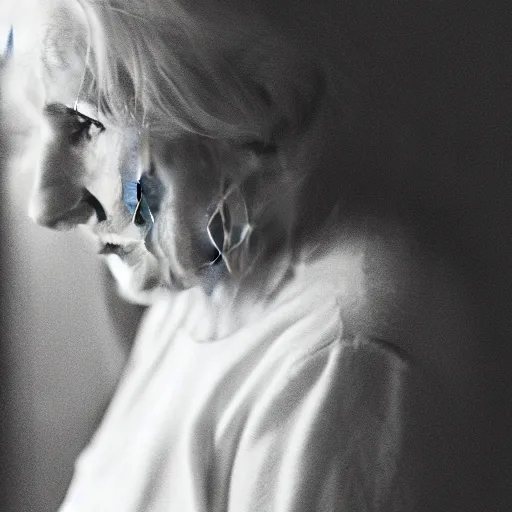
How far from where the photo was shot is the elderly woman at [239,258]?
29.2 inches

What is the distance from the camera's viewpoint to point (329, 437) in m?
0.76

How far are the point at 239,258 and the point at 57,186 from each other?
0.62 ft

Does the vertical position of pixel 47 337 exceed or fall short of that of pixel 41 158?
it falls short

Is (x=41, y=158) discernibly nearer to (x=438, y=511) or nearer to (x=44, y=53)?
(x=44, y=53)

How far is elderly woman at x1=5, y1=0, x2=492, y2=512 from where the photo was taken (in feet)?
2.43

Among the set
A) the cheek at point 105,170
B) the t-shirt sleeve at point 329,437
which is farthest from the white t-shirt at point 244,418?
the cheek at point 105,170

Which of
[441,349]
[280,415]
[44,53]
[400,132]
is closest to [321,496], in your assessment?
[280,415]

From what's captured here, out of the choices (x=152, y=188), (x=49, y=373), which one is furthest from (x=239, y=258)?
(x=49, y=373)

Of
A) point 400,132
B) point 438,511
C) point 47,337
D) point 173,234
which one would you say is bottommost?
point 438,511

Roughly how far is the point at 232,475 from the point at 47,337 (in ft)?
0.74

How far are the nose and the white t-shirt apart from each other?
5.0 inches

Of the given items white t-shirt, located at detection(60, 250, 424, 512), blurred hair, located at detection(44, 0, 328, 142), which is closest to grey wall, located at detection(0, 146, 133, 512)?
white t-shirt, located at detection(60, 250, 424, 512)

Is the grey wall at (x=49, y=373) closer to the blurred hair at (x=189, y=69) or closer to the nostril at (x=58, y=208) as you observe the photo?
the nostril at (x=58, y=208)

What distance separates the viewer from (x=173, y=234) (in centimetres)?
77
